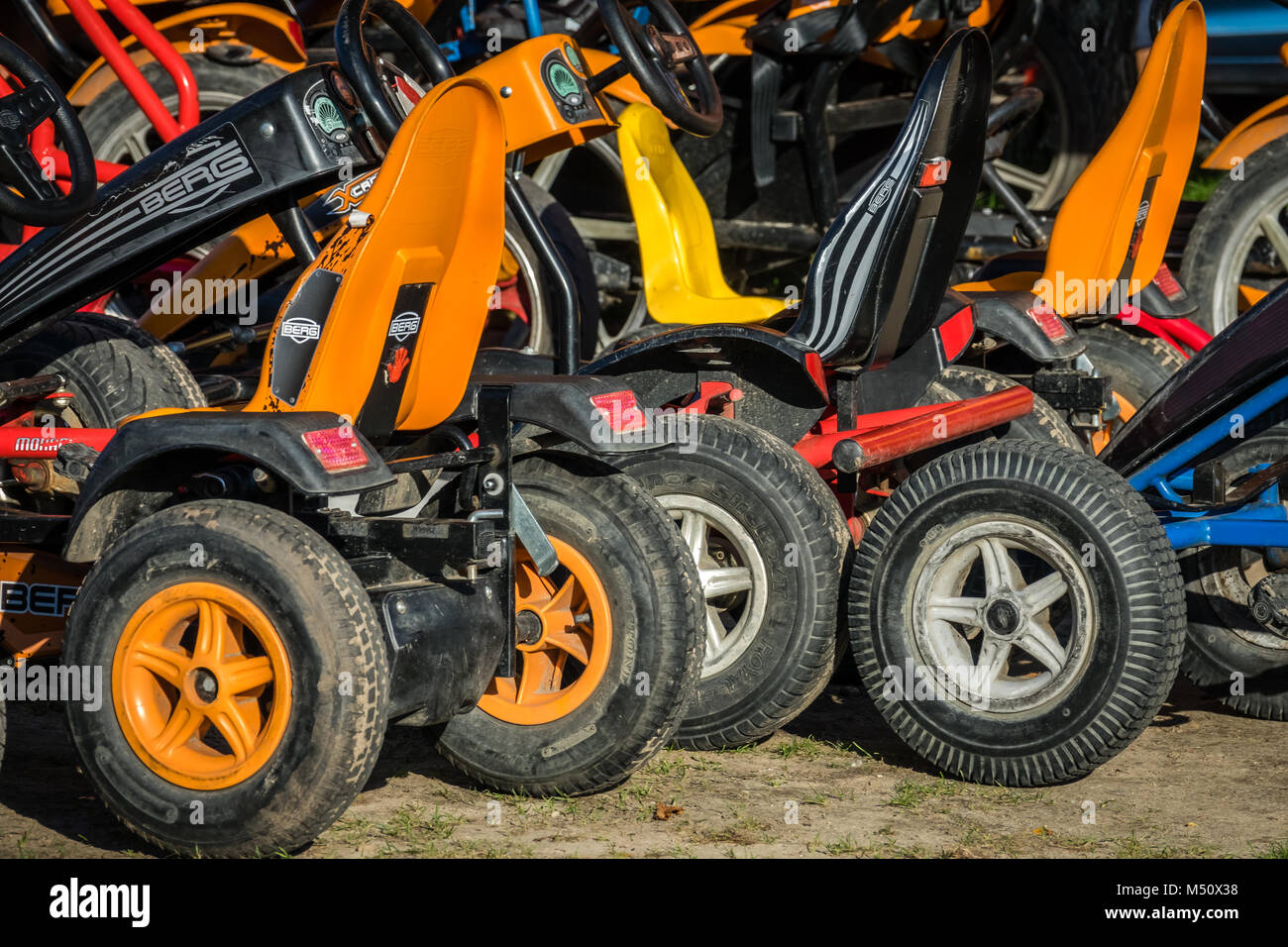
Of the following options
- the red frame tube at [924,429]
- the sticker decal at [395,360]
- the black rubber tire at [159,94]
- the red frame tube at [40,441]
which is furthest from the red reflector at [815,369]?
the black rubber tire at [159,94]

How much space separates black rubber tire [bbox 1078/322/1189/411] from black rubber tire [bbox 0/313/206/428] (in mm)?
3434

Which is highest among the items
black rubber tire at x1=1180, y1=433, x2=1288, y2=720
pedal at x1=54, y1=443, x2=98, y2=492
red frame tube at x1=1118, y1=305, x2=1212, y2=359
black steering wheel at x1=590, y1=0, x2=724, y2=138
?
black steering wheel at x1=590, y1=0, x2=724, y2=138

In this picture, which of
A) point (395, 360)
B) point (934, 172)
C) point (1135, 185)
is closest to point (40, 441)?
point (395, 360)

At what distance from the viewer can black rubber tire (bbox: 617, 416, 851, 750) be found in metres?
4.34

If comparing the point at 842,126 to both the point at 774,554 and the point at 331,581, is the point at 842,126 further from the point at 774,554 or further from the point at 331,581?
the point at 331,581

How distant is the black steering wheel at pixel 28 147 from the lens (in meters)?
3.90

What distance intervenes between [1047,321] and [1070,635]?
60.7 inches

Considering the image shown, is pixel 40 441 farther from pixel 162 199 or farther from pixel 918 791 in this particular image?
pixel 918 791

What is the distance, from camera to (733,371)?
497cm

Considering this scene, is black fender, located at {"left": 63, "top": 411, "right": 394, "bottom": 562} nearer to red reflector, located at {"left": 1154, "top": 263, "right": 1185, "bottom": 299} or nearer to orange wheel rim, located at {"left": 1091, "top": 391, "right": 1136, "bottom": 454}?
orange wheel rim, located at {"left": 1091, "top": 391, "right": 1136, "bottom": 454}

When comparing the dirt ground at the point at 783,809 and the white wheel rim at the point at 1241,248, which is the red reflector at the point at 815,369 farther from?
the white wheel rim at the point at 1241,248

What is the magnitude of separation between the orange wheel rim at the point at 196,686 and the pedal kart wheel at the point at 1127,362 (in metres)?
3.75

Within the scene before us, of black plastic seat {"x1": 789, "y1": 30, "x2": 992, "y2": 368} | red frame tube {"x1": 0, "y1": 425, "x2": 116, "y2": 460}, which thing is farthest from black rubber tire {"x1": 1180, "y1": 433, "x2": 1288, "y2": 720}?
red frame tube {"x1": 0, "y1": 425, "x2": 116, "y2": 460}

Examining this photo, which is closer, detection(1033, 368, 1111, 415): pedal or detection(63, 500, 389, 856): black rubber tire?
detection(63, 500, 389, 856): black rubber tire
